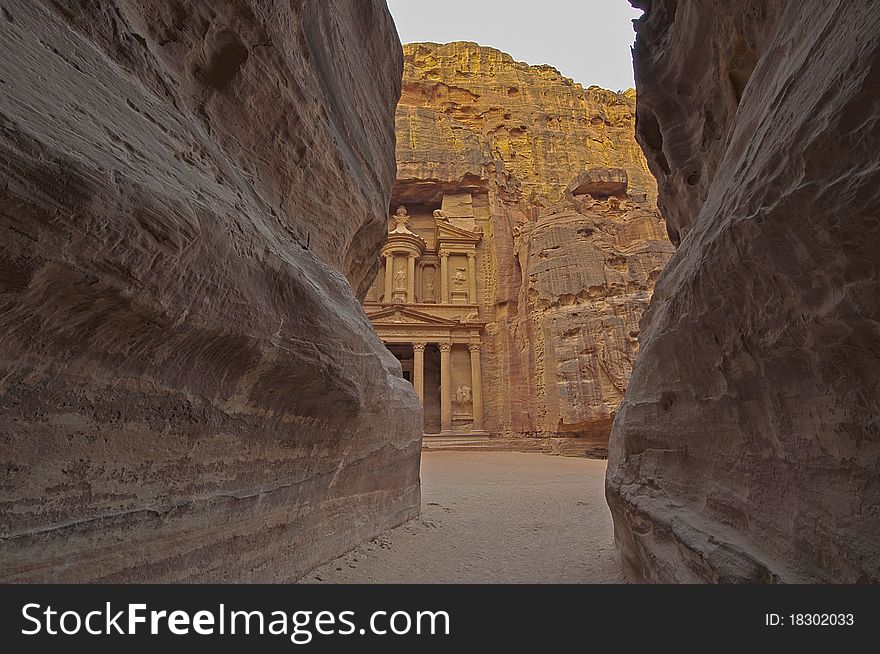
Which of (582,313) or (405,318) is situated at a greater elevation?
(405,318)

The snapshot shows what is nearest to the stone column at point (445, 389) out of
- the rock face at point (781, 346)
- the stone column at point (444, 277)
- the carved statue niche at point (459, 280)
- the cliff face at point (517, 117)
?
the stone column at point (444, 277)

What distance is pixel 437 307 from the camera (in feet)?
82.6

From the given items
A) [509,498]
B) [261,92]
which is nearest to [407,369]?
[509,498]

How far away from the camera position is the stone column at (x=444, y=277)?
25719 mm

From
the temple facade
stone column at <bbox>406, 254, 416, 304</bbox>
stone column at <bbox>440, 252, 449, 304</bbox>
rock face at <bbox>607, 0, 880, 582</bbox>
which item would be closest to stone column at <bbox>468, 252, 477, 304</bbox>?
the temple facade

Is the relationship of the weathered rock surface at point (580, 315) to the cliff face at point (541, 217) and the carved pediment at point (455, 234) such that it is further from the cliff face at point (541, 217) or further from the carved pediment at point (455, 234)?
the carved pediment at point (455, 234)

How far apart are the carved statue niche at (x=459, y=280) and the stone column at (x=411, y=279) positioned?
2.34 meters

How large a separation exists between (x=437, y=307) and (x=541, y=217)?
729cm

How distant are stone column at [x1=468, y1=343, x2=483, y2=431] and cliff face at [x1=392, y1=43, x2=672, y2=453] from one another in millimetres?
416

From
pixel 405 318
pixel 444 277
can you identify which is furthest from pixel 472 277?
pixel 405 318

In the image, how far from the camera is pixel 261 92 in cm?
365

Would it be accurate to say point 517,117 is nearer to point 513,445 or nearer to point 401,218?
point 401,218

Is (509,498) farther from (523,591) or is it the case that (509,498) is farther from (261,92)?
(261,92)

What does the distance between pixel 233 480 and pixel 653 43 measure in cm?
615
